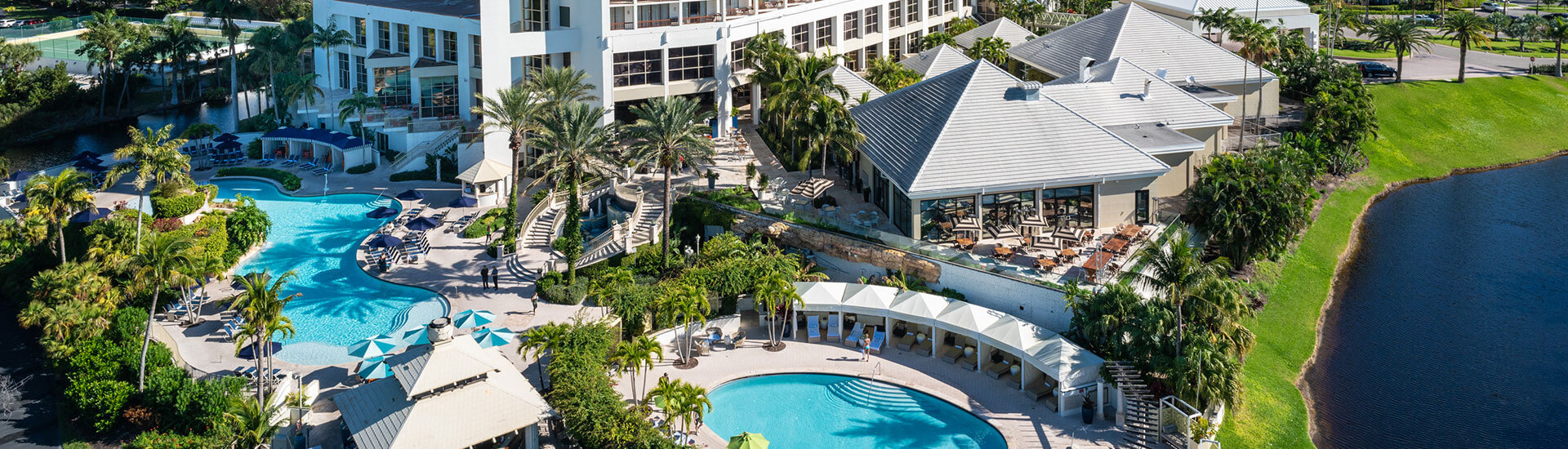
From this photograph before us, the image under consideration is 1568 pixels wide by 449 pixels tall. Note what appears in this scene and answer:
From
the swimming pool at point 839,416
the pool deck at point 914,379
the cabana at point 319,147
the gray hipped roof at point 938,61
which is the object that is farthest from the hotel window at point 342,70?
the swimming pool at point 839,416

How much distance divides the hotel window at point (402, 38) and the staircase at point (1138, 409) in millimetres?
55546

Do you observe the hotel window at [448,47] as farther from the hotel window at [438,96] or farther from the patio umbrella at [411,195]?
the patio umbrella at [411,195]

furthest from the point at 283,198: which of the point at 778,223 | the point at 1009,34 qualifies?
the point at 1009,34

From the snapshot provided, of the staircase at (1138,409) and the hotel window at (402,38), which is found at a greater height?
the hotel window at (402,38)

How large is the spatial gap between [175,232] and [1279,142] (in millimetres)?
57536

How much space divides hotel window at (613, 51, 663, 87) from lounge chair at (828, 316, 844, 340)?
2811cm

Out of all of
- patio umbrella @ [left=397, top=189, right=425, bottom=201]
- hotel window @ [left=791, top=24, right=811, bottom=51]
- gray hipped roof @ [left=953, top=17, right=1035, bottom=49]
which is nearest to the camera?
patio umbrella @ [left=397, top=189, right=425, bottom=201]

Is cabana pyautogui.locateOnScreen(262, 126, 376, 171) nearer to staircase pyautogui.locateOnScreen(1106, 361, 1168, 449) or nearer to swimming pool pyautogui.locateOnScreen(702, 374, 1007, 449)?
swimming pool pyautogui.locateOnScreen(702, 374, 1007, 449)

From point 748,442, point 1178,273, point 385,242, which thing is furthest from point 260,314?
point 1178,273

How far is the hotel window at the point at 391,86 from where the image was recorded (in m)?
81.1

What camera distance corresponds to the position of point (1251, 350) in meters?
49.8

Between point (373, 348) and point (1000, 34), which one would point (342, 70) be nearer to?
point (1000, 34)

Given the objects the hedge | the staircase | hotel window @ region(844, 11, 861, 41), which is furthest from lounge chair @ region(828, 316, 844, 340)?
hotel window @ region(844, 11, 861, 41)

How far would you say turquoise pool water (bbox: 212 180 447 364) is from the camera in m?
50.4
